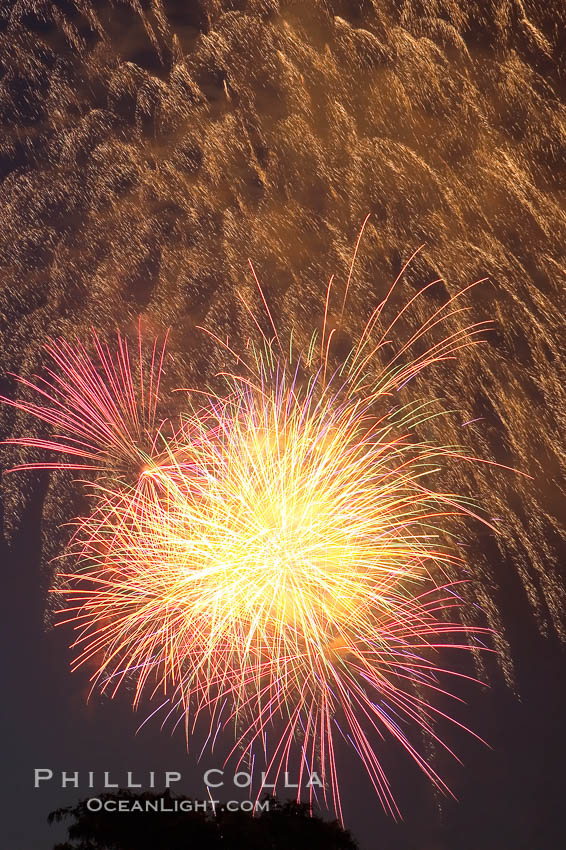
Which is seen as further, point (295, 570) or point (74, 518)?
point (74, 518)

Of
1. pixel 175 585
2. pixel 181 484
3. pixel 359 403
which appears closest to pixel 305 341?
pixel 359 403

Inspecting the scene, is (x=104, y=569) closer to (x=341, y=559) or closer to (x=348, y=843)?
(x=341, y=559)

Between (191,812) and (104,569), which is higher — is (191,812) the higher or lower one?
the lower one

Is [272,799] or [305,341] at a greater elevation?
[305,341]

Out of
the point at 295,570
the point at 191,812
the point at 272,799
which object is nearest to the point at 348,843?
the point at 272,799

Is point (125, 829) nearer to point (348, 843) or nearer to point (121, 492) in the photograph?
point (348, 843)

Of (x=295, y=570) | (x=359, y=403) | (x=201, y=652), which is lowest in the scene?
(x=201, y=652)
